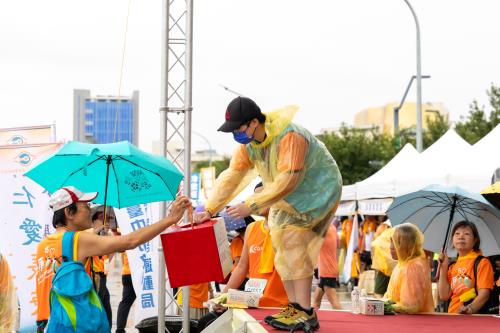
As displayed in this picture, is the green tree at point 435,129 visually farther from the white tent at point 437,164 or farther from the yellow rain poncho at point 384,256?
the yellow rain poncho at point 384,256

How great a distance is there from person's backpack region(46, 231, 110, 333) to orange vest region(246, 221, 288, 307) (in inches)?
84.4

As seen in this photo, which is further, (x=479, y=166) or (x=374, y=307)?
(x=479, y=166)

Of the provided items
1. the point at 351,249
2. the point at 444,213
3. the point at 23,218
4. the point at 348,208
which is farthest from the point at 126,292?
the point at 348,208

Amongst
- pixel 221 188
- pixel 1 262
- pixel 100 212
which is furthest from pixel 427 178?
pixel 1 262

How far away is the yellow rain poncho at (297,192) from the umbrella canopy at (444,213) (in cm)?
211

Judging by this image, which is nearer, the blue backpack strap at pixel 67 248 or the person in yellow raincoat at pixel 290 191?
the blue backpack strap at pixel 67 248

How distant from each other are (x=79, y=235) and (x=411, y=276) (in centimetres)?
287

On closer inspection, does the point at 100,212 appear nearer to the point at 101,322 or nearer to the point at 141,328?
the point at 141,328

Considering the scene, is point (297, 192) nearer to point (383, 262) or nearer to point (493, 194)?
point (493, 194)

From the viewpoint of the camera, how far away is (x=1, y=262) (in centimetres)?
566

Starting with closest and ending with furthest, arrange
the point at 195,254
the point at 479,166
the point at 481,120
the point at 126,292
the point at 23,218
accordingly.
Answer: the point at 195,254, the point at 23,218, the point at 126,292, the point at 479,166, the point at 481,120

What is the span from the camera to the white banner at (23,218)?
10.8 meters

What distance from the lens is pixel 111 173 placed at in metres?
6.67

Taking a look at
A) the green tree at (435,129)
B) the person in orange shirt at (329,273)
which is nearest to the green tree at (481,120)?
the green tree at (435,129)
